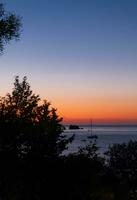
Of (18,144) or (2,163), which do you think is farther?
(18,144)

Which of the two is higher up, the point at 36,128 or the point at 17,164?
the point at 36,128

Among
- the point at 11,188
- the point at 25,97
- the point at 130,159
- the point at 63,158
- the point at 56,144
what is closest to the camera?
the point at 11,188

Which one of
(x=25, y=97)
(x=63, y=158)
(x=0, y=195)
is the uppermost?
(x=25, y=97)

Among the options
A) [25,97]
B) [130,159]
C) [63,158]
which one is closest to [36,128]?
[63,158]

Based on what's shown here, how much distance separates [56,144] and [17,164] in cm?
566

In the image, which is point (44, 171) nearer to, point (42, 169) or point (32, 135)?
point (42, 169)

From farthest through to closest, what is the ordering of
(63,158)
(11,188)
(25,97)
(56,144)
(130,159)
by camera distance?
(130,159), (25,97), (56,144), (63,158), (11,188)

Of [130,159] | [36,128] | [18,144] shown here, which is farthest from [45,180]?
[130,159]

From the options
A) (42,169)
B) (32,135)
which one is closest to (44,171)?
(42,169)

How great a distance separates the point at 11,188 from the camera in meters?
29.3

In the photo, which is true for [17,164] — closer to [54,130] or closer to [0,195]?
[0,195]

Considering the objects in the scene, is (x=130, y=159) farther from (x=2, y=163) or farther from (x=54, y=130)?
(x=2, y=163)

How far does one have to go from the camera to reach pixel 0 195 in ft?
97.9

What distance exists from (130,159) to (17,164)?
27716 millimetres
